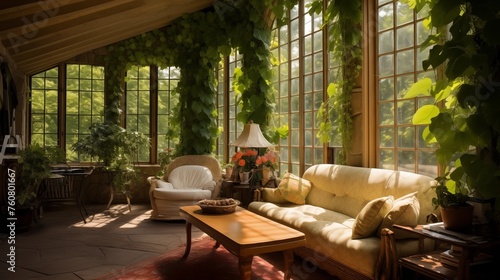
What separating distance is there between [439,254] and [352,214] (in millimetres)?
1137

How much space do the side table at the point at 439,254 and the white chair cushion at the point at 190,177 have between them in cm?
362

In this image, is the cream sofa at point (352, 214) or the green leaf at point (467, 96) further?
the cream sofa at point (352, 214)

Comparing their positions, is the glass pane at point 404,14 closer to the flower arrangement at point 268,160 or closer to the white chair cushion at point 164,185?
the flower arrangement at point 268,160

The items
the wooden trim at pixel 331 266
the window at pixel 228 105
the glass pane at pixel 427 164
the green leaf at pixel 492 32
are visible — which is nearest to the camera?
the green leaf at pixel 492 32

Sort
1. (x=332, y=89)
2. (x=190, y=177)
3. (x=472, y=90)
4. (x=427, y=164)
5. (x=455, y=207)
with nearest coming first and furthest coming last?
(x=472, y=90)
(x=455, y=207)
(x=427, y=164)
(x=332, y=89)
(x=190, y=177)

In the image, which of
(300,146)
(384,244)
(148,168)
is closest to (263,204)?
(300,146)

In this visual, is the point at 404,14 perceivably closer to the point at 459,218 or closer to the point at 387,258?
the point at 459,218

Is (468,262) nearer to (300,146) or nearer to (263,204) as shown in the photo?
(263,204)

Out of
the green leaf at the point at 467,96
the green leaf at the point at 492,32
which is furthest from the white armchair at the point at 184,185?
the green leaf at the point at 492,32

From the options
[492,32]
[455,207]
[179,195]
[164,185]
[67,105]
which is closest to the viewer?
[492,32]

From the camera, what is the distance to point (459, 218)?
7.82 ft

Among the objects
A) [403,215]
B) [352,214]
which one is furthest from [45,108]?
[403,215]

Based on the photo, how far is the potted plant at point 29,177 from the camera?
480 cm

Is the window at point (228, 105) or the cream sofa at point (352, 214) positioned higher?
the window at point (228, 105)
